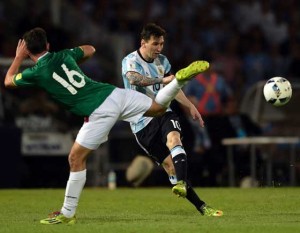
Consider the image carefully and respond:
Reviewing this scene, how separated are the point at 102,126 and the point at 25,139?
27.7ft

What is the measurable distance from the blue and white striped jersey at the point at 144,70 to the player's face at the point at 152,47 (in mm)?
93

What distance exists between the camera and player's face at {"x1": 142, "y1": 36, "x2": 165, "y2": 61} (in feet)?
39.6

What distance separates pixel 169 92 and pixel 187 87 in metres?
9.39

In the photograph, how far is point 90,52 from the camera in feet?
36.2

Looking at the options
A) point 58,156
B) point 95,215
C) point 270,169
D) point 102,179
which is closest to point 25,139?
point 58,156

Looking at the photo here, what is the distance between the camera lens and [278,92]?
44.6 feet

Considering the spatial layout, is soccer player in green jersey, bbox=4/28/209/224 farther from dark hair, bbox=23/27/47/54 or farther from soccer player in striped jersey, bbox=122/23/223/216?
soccer player in striped jersey, bbox=122/23/223/216

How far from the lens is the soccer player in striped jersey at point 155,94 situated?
11797 mm

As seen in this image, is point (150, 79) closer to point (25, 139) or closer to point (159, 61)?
point (159, 61)

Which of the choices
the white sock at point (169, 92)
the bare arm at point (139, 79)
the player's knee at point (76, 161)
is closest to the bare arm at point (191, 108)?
the bare arm at point (139, 79)

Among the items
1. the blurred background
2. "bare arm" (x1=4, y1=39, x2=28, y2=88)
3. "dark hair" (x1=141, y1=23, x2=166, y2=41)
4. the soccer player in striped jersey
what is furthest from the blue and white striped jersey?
the blurred background

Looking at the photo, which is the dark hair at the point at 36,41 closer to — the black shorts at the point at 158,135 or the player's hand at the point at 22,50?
the player's hand at the point at 22,50

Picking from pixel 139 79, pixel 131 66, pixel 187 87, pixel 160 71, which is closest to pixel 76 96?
pixel 139 79

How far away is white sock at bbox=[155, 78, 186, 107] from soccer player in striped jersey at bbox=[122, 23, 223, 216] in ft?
2.29
